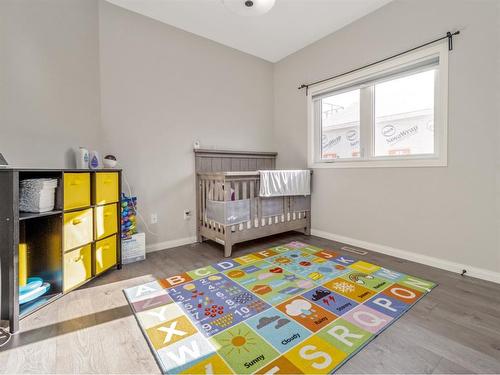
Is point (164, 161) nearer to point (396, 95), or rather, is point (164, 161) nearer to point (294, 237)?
point (294, 237)

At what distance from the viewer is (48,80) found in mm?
1908

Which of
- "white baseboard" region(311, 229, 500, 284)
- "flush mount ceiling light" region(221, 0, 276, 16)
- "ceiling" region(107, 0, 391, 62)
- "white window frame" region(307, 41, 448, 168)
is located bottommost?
"white baseboard" region(311, 229, 500, 284)

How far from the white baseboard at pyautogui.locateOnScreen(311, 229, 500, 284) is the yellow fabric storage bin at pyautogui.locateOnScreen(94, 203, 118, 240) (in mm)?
2310

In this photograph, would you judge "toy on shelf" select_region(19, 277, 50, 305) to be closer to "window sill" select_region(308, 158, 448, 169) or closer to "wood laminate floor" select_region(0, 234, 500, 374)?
"wood laminate floor" select_region(0, 234, 500, 374)

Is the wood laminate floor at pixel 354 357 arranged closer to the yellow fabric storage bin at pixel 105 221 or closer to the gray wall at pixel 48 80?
the yellow fabric storage bin at pixel 105 221

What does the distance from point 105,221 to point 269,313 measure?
57.5 inches

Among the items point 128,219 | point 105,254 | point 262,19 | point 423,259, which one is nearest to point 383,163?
point 423,259

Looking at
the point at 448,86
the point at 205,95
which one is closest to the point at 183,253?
the point at 205,95

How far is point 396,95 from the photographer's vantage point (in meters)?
2.44

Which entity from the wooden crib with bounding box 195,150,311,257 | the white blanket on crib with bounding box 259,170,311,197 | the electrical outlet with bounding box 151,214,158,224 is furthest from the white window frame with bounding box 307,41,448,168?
the electrical outlet with bounding box 151,214,158,224

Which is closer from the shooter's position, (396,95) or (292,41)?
(396,95)

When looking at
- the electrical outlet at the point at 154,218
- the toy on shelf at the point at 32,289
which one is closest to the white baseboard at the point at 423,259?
the electrical outlet at the point at 154,218

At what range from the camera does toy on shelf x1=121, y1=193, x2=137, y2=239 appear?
229cm

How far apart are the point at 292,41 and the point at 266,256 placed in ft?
8.56
